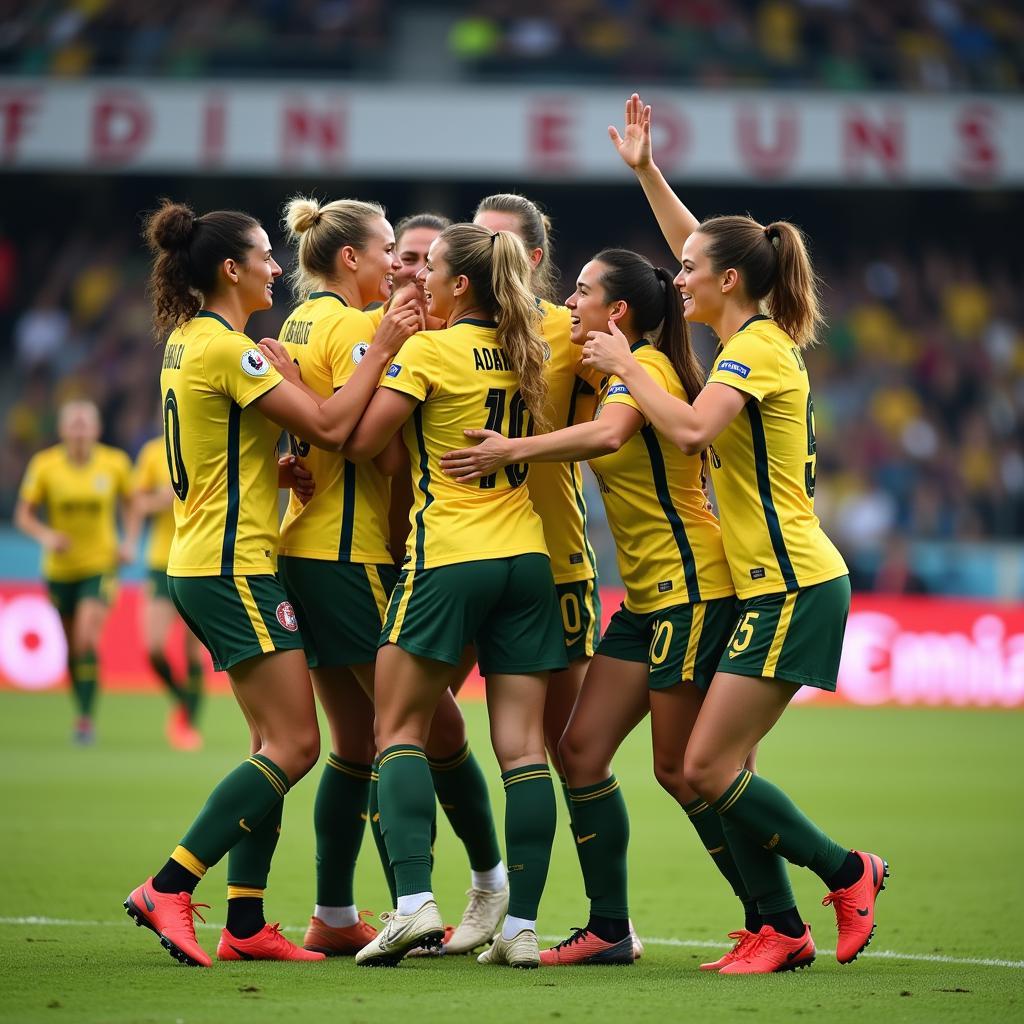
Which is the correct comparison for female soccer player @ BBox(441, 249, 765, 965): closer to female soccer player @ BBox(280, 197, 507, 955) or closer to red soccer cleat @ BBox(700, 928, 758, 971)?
red soccer cleat @ BBox(700, 928, 758, 971)

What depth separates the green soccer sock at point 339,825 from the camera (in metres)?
5.51

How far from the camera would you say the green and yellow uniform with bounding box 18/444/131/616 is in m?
12.7

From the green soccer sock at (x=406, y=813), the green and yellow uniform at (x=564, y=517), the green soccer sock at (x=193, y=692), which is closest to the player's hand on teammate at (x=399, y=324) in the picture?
the green and yellow uniform at (x=564, y=517)

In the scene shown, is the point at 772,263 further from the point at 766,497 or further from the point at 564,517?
the point at 564,517

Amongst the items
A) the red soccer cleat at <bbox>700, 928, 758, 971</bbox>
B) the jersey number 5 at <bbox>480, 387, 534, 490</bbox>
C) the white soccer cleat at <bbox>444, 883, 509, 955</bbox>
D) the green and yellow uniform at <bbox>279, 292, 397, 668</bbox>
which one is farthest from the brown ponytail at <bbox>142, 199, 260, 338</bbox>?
the red soccer cleat at <bbox>700, 928, 758, 971</bbox>

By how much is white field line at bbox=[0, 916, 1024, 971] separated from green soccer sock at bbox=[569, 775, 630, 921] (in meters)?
0.60

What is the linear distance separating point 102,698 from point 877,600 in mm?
8042

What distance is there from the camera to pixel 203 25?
22.4m

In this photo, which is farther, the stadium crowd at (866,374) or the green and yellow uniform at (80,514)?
the stadium crowd at (866,374)

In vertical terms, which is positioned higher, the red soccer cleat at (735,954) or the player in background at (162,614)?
the player in background at (162,614)

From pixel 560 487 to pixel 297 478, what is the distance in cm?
92

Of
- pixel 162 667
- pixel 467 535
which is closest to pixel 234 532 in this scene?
pixel 467 535

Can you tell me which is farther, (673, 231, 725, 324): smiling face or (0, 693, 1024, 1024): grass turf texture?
(673, 231, 725, 324): smiling face

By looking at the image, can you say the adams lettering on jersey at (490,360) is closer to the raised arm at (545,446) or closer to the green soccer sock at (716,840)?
the raised arm at (545,446)
